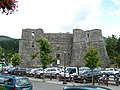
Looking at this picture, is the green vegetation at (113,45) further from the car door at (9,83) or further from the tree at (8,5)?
the tree at (8,5)

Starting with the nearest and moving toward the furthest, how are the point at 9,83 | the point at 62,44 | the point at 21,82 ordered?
1. the point at 21,82
2. the point at 9,83
3. the point at 62,44

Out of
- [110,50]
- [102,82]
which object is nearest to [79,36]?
[110,50]

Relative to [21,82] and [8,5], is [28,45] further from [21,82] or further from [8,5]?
[8,5]

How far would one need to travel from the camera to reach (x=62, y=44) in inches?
3430

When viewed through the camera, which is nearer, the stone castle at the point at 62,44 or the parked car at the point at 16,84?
the parked car at the point at 16,84

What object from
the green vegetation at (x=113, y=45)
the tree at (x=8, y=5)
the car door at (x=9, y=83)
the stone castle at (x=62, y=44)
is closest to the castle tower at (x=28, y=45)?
the stone castle at (x=62, y=44)

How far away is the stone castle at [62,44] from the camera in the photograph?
280 feet

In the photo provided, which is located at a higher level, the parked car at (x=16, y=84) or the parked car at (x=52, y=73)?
the parked car at (x=52, y=73)

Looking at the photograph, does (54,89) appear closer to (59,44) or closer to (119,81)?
(119,81)

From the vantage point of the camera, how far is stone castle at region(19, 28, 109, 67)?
85312mm

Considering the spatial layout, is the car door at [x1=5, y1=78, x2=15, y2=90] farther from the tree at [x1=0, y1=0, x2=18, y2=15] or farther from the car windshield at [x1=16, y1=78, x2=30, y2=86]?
the tree at [x1=0, y1=0, x2=18, y2=15]

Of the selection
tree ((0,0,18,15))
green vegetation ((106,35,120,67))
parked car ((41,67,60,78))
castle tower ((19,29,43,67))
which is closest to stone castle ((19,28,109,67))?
castle tower ((19,29,43,67))

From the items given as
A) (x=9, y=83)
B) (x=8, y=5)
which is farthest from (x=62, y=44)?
(x=8, y=5)

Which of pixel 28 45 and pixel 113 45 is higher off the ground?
pixel 113 45
